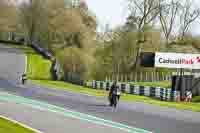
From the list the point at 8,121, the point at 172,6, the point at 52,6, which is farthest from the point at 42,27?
the point at 8,121

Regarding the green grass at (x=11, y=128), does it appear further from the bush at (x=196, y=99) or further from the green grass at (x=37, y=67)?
the green grass at (x=37, y=67)

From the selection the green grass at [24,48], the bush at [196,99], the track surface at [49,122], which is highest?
the green grass at [24,48]

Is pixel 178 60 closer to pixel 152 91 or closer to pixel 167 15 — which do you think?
pixel 152 91

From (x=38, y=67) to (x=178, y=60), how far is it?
73.3ft

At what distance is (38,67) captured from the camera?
58312 millimetres

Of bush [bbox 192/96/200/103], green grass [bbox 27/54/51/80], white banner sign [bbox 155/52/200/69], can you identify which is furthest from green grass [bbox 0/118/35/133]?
green grass [bbox 27/54/51/80]

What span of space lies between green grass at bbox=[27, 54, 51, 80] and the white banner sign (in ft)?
61.8

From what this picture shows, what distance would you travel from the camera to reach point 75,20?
64625 millimetres

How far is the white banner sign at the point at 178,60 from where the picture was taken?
138 feet

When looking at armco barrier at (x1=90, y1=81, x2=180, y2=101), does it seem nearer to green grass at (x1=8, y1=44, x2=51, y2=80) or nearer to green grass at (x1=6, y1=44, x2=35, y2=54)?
green grass at (x1=8, y1=44, x2=51, y2=80)

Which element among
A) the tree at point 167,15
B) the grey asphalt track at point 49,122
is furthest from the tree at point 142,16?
the grey asphalt track at point 49,122

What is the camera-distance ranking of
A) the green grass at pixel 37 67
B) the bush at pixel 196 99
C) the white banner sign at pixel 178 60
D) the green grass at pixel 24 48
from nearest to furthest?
the bush at pixel 196 99, the white banner sign at pixel 178 60, the green grass at pixel 37 67, the green grass at pixel 24 48

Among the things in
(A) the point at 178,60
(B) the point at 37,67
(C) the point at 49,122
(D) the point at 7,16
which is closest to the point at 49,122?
(C) the point at 49,122

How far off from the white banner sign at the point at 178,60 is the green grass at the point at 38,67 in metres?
18.8
